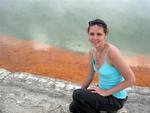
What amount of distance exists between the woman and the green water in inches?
104

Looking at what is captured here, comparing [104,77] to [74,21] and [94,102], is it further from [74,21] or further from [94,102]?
[74,21]

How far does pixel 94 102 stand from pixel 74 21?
4.23 meters

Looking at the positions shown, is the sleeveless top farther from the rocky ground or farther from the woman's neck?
the rocky ground

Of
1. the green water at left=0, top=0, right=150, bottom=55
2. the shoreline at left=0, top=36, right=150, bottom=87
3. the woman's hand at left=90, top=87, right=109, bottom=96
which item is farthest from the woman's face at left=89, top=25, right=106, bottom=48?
the green water at left=0, top=0, right=150, bottom=55

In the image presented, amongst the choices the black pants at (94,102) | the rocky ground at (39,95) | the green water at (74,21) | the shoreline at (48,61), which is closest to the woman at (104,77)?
the black pants at (94,102)

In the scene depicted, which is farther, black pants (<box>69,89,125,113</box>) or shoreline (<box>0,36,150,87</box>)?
shoreline (<box>0,36,150,87</box>)

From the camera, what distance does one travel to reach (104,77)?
2.51 m

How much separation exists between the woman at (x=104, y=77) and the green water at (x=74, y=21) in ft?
8.67

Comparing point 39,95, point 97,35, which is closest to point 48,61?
point 39,95

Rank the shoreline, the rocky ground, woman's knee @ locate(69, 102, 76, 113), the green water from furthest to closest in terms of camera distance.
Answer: the green water < the shoreline < the rocky ground < woman's knee @ locate(69, 102, 76, 113)

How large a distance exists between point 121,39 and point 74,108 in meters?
3.42

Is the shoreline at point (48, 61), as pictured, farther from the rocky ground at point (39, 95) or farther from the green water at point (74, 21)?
the rocky ground at point (39, 95)

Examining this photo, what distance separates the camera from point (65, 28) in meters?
6.29

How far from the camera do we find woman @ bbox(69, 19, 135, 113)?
93.7 inches
